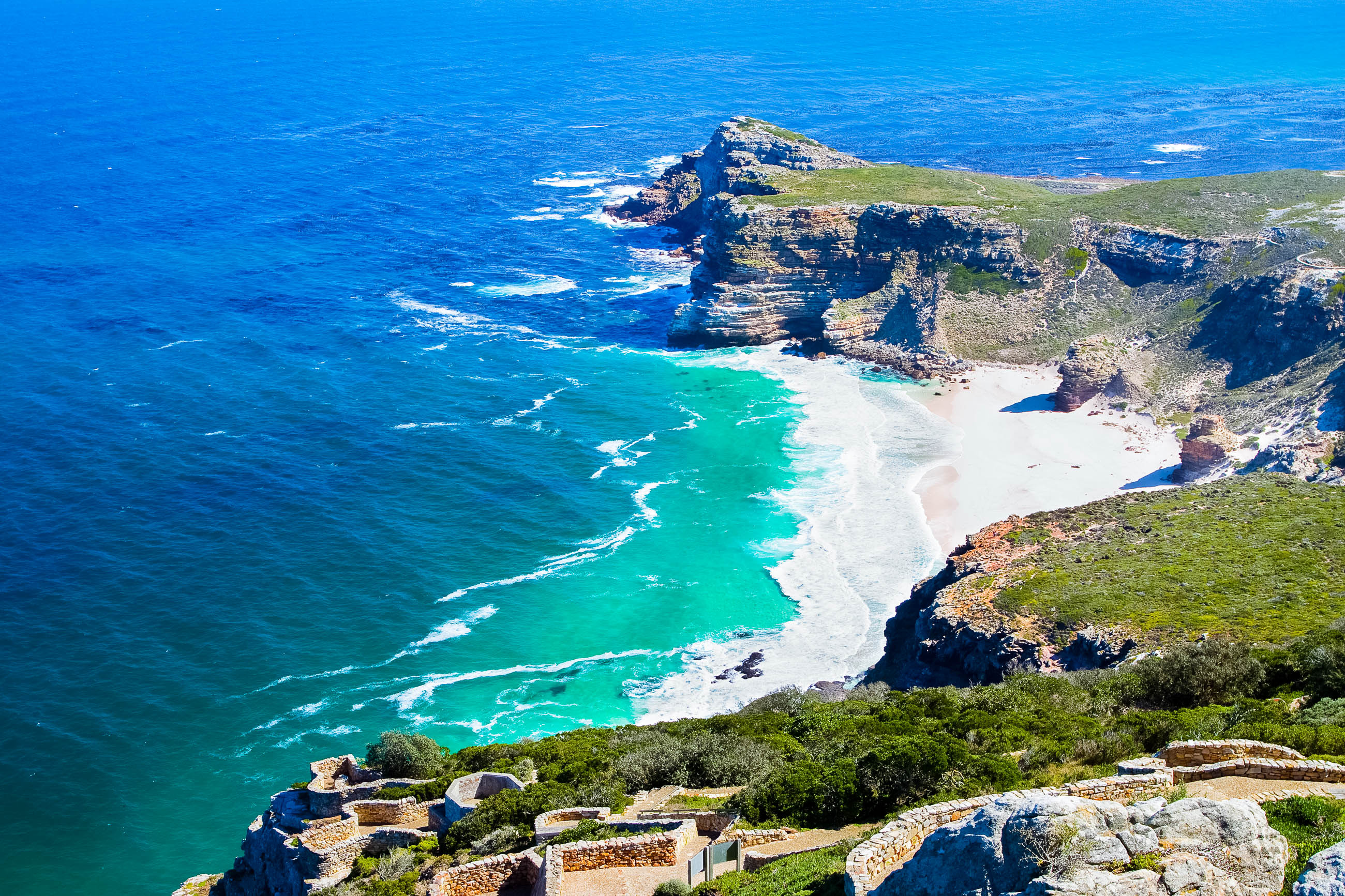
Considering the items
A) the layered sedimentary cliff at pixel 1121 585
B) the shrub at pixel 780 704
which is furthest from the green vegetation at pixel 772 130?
the shrub at pixel 780 704

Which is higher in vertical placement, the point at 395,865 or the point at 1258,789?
the point at 1258,789

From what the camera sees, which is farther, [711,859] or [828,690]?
[828,690]

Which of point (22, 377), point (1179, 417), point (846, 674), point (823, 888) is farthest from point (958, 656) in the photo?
point (22, 377)

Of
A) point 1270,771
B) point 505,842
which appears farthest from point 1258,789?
point 505,842

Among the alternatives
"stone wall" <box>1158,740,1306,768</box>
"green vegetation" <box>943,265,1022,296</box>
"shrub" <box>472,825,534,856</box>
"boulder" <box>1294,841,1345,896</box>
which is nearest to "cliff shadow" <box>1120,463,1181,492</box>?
"green vegetation" <box>943,265,1022,296</box>

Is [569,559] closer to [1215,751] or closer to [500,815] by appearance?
[500,815]

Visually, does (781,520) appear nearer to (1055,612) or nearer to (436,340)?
(1055,612)

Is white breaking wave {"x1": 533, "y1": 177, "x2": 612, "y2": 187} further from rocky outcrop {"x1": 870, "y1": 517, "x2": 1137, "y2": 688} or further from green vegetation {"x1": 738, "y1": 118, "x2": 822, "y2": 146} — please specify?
rocky outcrop {"x1": 870, "y1": 517, "x2": 1137, "y2": 688}
